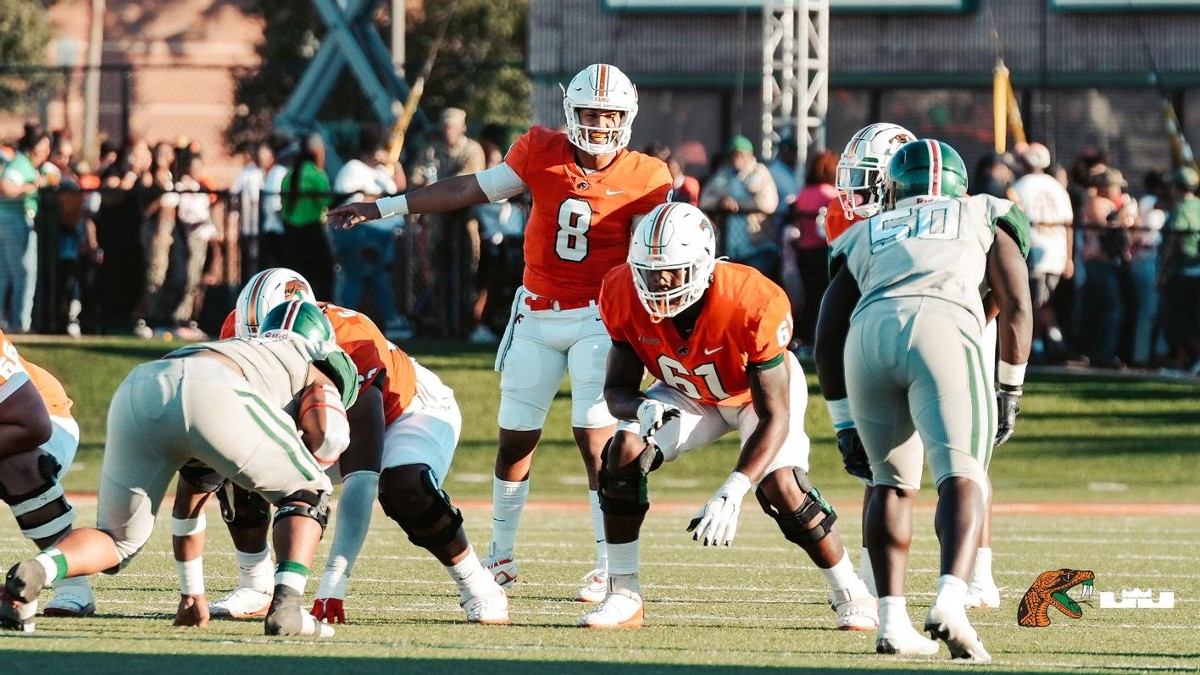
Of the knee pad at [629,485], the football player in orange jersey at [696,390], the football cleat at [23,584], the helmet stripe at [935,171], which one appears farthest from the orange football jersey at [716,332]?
the football cleat at [23,584]

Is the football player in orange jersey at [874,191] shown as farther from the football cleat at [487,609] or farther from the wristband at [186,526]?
the wristband at [186,526]

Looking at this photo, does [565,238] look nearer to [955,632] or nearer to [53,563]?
[53,563]

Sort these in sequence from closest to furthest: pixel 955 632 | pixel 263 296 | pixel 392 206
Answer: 1. pixel 955 632
2. pixel 263 296
3. pixel 392 206

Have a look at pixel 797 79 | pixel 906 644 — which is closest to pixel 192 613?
pixel 906 644

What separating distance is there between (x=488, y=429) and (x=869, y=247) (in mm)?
9208

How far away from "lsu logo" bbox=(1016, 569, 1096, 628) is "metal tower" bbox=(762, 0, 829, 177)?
35.6 ft

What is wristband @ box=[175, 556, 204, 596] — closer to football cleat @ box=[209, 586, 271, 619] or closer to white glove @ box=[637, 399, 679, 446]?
football cleat @ box=[209, 586, 271, 619]

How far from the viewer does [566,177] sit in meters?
8.43

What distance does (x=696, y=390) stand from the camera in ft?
23.4

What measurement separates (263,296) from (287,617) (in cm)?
123

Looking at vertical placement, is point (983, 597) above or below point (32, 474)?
below

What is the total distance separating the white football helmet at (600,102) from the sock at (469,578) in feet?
6.99

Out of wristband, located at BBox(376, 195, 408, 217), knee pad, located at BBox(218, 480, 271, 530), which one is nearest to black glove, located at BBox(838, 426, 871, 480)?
knee pad, located at BBox(218, 480, 271, 530)

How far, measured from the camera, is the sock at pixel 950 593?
570 centimetres
